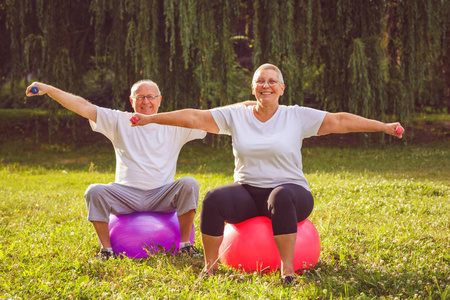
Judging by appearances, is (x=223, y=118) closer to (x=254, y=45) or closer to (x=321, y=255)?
(x=321, y=255)

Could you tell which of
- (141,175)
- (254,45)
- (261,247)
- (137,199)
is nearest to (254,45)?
(254,45)

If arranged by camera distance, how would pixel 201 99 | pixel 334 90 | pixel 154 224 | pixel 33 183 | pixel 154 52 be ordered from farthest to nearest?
pixel 334 90, pixel 201 99, pixel 154 52, pixel 33 183, pixel 154 224

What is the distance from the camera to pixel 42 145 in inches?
550

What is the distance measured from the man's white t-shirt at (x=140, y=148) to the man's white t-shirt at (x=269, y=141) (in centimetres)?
76

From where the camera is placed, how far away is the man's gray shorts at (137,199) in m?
4.50

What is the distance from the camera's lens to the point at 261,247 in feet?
13.0

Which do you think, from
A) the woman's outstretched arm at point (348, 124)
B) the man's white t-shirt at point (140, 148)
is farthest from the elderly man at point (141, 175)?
the woman's outstretched arm at point (348, 124)

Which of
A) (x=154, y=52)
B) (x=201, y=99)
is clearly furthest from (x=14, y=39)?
(x=201, y=99)

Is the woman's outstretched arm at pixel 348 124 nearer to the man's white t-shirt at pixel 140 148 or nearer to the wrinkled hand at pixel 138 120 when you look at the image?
the man's white t-shirt at pixel 140 148

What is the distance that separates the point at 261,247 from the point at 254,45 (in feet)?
20.2

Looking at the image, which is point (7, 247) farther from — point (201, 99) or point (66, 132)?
point (66, 132)

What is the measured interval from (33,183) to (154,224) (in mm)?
5161

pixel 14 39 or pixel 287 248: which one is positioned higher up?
pixel 14 39

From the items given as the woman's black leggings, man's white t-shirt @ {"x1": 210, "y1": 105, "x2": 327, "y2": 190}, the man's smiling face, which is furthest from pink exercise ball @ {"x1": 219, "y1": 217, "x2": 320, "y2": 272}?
the man's smiling face
